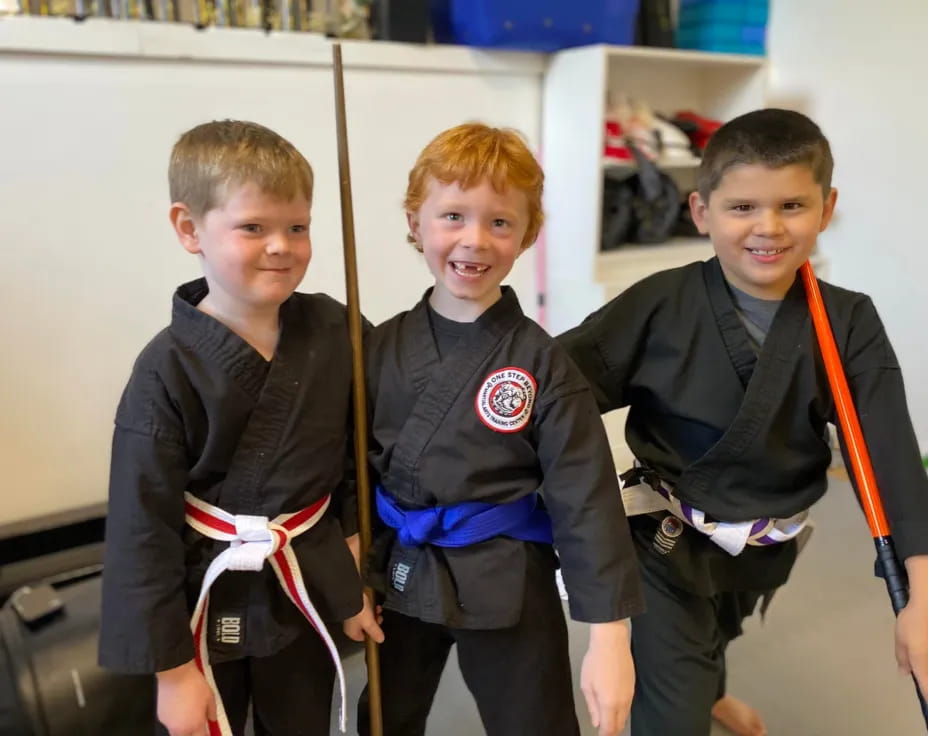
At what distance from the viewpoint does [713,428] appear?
1208 mm

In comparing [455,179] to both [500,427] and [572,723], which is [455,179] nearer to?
[500,427]

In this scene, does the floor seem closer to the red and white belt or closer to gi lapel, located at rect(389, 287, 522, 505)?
the red and white belt

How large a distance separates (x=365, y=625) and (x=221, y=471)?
30 centimetres

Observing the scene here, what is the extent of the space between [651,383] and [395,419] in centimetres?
43

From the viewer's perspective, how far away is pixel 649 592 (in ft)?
4.11

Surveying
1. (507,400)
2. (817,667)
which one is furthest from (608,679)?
(817,667)

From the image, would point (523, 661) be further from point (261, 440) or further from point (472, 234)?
point (472, 234)

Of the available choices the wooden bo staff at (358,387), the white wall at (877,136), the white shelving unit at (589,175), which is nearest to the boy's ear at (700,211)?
the wooden bo staff at (358,387)

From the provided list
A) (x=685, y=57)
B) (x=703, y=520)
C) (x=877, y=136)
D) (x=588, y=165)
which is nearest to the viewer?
(x=703, y=520)

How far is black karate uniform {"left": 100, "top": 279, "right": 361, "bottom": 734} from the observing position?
90 centimetres

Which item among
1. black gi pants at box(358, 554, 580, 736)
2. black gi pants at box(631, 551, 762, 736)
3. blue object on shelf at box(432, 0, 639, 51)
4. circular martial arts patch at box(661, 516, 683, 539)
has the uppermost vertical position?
blue object on shelf at box(432, 0, 639, 51)

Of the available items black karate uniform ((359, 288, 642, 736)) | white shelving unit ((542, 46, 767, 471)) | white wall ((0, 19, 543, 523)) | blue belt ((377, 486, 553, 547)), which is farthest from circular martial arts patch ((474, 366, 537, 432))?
white shelving unit ((542, 46, 767, 471))

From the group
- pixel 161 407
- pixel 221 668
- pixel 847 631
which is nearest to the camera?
pixel 161 407

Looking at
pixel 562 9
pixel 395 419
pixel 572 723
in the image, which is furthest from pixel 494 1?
pixel 572 723
